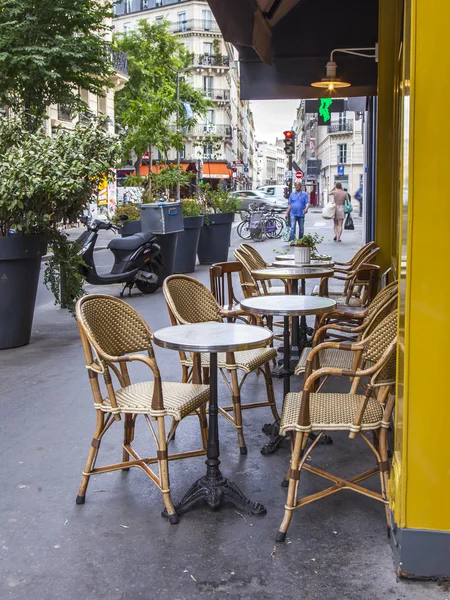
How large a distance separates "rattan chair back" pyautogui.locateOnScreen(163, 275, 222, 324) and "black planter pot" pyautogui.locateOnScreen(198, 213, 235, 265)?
34.9ft

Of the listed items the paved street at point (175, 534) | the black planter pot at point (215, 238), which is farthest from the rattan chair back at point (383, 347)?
the black planter pot at point (215, 238)

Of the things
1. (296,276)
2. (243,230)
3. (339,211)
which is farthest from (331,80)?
(243,230)

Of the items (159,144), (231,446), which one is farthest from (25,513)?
(159,144)

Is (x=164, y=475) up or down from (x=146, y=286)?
up

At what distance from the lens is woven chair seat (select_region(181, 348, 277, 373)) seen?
4.85m

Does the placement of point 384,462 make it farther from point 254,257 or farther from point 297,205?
point 297,205

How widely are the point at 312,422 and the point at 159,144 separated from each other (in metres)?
12.6

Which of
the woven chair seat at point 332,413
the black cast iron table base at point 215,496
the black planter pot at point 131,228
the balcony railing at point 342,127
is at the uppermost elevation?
the balcony railing at point 342,127

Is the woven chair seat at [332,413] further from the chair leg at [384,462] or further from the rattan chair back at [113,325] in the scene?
the rattan chair back at [113,325]

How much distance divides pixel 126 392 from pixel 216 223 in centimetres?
1200

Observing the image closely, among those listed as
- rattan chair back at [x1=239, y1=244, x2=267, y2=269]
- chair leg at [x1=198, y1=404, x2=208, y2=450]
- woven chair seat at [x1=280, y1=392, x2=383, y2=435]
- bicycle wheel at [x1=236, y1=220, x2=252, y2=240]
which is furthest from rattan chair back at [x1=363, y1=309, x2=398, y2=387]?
bicycle wheel at [x1=236, y1=220, x2=252, y2=240]

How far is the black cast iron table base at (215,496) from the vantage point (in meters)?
3.91

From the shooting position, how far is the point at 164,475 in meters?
3.86

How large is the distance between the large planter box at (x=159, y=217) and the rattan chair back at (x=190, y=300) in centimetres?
801
